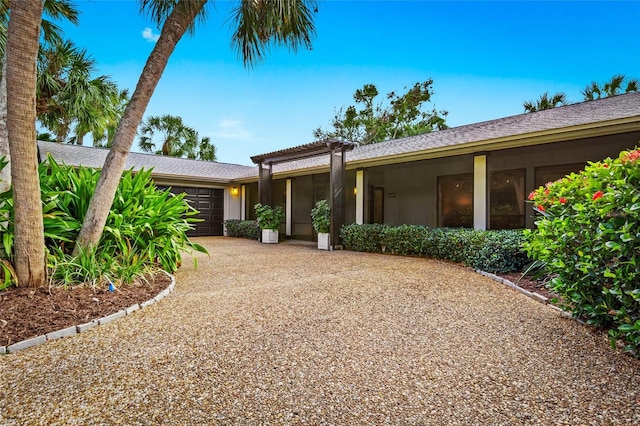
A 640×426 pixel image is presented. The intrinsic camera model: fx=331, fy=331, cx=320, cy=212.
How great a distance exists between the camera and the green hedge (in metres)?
12.7

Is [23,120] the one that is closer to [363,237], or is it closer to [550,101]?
[363,237]

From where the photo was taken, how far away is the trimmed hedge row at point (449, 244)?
220 inches

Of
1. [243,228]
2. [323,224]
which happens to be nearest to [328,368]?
[323,224]

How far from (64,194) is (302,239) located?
29.9 ft

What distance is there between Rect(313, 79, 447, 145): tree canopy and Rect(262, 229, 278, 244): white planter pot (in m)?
16.2

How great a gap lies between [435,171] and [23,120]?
31.9ft

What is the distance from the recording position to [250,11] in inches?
186

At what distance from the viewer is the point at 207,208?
563 inches

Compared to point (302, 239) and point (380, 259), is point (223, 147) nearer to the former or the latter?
point (302, 239)

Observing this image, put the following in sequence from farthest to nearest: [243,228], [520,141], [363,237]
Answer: [243,228] → [363,237] → [520,141]

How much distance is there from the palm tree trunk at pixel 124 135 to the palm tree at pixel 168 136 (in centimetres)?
1760

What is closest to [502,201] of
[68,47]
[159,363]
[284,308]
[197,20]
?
[284,308]

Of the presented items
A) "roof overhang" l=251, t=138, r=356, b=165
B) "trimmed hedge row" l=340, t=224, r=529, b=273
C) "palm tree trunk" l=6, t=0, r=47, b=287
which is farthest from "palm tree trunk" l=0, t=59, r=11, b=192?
"roof overhang" l=251, t=138, r=356, b=165

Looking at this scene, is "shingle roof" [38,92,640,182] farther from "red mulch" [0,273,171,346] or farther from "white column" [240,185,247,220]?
"red mulch" [0,273,171,346]
